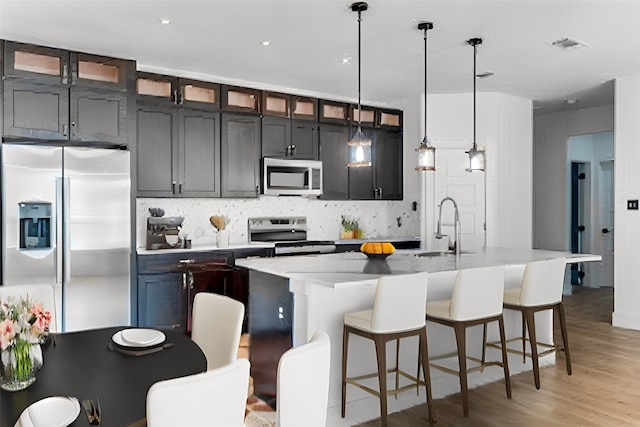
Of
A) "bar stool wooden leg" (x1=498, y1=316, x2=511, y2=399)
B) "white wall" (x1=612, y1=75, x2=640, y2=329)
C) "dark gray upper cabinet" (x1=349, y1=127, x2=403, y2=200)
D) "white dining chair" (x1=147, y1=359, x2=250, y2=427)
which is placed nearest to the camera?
"white dining chair" (x1=147, y1=359, x2=250, y2=427)

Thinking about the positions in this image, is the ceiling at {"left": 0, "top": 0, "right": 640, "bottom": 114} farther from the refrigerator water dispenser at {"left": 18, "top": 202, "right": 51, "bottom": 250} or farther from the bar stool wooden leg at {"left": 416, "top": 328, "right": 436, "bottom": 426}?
the bar stool wooden leg at {"left": 416, "top": 328, "right": 436, "bottom": 426}

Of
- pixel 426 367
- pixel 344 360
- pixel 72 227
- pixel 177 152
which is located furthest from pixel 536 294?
pixel 72 227

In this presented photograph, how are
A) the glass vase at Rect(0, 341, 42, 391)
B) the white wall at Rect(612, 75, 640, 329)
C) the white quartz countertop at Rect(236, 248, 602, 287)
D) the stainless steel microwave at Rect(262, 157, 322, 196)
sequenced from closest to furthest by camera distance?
the glass vase at Rect(0, 341, 42, 391) < the white quartz countertop at Rect(236, 248, 602, 287) < the white wall at Rect(612, 75, 640, 329) < the stainless steel microwave at Rect(262, 157, 322, 196)

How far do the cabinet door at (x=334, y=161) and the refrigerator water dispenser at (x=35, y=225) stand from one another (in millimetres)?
3109

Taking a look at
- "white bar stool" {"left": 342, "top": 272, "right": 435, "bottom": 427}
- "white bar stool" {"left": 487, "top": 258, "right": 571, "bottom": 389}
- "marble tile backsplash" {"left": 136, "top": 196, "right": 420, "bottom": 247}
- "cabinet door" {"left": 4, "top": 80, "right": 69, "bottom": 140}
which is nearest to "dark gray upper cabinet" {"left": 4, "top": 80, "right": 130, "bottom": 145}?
"cabinet door" {"left": 4, "top": 80, "right": 69, "bottom": 140}

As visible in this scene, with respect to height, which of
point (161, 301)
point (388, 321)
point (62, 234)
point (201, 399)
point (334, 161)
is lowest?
point (161, 301)

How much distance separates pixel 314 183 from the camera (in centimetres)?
612

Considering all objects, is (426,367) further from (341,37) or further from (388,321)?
(341,37)

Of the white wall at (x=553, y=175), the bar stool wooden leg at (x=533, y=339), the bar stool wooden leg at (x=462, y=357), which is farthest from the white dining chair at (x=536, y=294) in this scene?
the white wall at (x=553, y=175)

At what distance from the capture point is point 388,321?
2.91 meters

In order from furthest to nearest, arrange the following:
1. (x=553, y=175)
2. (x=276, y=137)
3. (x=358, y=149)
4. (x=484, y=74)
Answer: (x=553, y=175) < (x=276, y=137) < (x=484, y=74) < (x=358, y=149)

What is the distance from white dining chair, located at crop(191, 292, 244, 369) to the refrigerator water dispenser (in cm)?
233

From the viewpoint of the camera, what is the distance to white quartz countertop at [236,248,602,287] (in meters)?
3.01

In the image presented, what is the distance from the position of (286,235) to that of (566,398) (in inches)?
138
